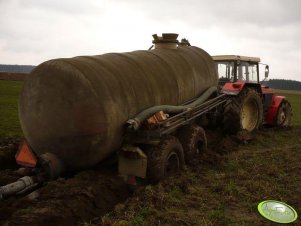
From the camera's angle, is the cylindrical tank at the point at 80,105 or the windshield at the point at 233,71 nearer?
the cylindrical tank at the point at 80,105

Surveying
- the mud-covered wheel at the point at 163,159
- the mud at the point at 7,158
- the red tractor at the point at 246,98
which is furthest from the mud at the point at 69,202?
the red tractor at the point at 246,98

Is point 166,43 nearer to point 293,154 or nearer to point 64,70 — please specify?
point 64,70

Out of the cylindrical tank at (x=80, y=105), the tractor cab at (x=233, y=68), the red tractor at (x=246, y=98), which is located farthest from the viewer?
the tractor cab at (x=233, y=68)

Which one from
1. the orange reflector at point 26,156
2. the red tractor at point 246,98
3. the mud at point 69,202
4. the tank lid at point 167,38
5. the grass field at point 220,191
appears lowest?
the grass field at point 220,191

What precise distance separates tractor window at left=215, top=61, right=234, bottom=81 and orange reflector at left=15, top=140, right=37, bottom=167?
6.89 m

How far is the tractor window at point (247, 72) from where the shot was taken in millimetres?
11106

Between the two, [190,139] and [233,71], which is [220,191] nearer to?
[190,139]

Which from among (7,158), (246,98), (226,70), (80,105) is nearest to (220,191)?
(80,105)

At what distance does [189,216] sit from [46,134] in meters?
2.69

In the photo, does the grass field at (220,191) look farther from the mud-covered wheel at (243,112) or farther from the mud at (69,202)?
the mud-covered wheel at (243,112)

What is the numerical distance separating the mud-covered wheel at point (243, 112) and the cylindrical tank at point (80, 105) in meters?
3.72

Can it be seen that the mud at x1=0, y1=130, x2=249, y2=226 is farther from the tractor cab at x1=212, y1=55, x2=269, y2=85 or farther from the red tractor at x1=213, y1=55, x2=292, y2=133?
the tractor cab at x1=212, y1=55, x2=269, y2=85

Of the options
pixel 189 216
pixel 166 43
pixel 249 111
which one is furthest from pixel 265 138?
pixel 189 216

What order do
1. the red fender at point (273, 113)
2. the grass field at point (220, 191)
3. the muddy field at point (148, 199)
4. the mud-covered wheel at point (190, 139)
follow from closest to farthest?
the muddy field at point (148, 199) → the grass field at point (220, 191) → the mud-covered wheel at point (190, 139) → the red fender at point (273, 113)
